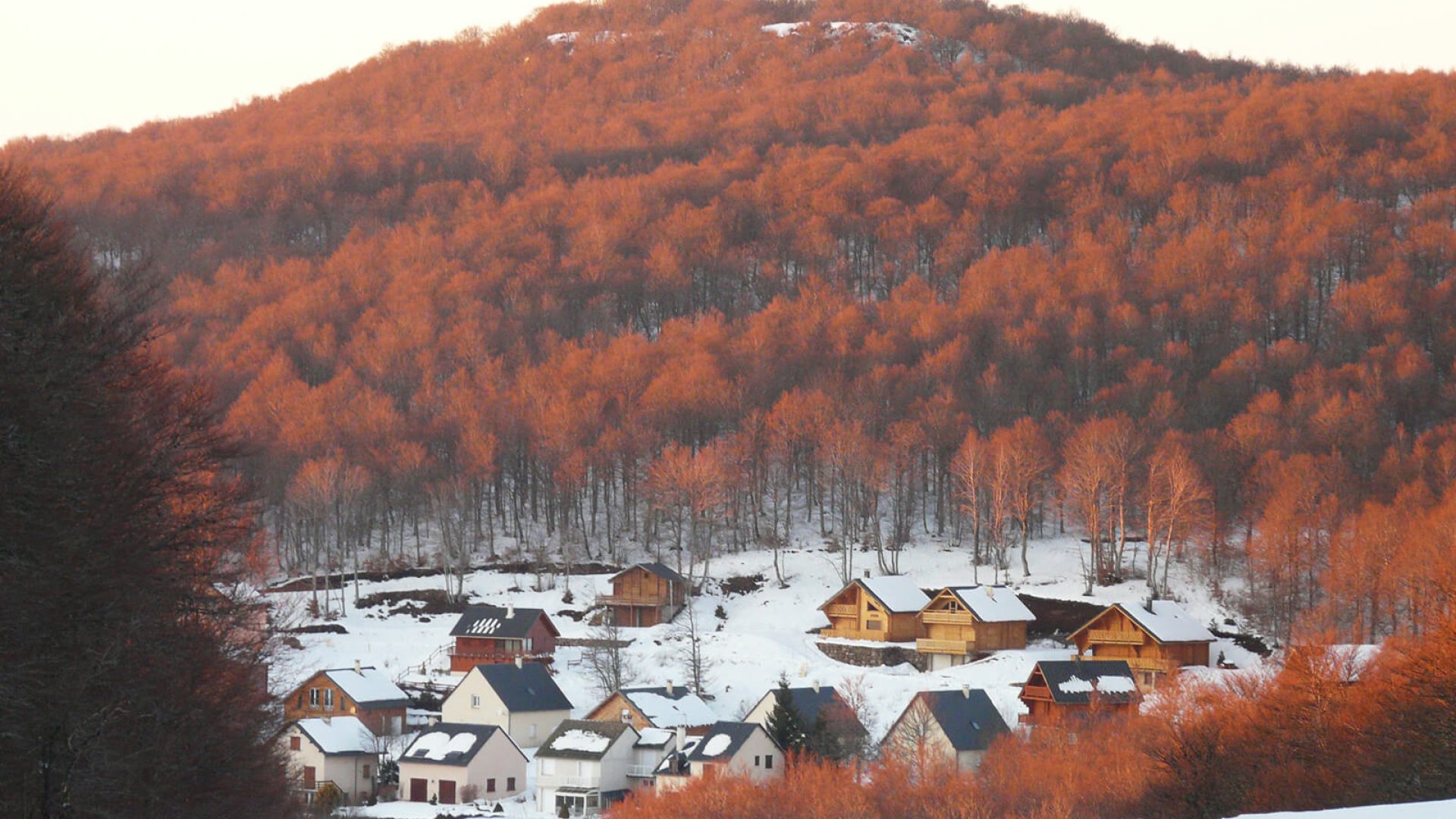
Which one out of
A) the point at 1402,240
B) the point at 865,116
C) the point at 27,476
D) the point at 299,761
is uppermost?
the point at 865,116

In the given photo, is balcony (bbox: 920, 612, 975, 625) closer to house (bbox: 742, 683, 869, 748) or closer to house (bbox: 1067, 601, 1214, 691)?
house (bbox: 1067, 601, 1214, 691)

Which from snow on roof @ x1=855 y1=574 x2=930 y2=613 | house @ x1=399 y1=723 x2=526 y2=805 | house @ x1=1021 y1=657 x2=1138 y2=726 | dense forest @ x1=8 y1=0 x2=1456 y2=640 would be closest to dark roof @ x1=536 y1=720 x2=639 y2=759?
house @ x1=399 y1=723 x2=526 y2=805

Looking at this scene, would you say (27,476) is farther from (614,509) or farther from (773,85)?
(773,85)

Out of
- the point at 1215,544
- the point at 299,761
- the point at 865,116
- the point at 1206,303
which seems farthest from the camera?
the point at 865,116

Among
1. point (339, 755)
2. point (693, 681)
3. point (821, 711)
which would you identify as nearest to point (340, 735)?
point (339, 755)

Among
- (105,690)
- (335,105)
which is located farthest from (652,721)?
(335,105)

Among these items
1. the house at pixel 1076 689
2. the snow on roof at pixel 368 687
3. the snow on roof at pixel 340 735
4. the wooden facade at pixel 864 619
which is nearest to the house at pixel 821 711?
the house at pixel 1076 689

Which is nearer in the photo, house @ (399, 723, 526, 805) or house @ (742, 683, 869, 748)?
house @ (742, 683, 869, 748)

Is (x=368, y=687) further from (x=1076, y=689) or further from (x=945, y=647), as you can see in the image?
(x=1076, y=689)
